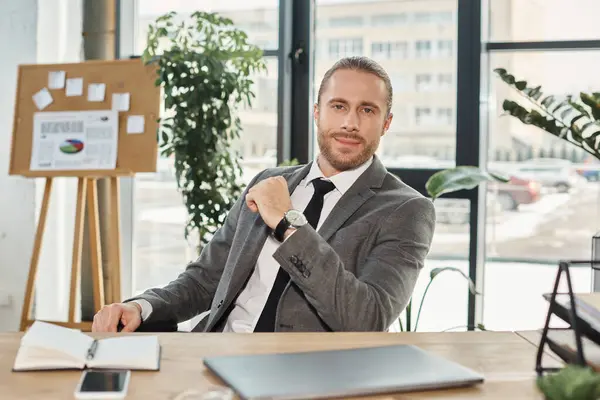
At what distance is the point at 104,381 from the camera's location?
3.61ft

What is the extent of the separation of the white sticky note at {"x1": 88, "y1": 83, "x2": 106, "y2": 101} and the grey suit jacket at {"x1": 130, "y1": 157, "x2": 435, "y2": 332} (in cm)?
169

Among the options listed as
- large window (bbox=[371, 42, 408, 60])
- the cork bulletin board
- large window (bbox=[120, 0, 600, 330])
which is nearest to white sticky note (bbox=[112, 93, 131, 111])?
the cork bulletin board

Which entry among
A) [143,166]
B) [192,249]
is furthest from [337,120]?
[192,249]

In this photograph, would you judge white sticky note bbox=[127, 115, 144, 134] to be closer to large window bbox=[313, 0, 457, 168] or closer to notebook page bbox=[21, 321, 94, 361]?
large window bbox=[313, 0, 457, 168]

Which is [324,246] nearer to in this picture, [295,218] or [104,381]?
[295,218]

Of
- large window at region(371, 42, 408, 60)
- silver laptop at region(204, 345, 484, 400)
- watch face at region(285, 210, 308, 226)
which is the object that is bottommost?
silver laptop at region(204, 345, 484, 400)

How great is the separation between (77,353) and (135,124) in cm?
248

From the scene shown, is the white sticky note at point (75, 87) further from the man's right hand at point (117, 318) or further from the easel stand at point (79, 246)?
the man's right hand at point (117, 318)

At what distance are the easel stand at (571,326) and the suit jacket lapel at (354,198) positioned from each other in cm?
76

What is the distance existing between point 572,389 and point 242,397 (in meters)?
0.43

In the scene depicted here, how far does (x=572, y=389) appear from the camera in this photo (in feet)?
2.68

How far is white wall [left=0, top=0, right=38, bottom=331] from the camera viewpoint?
3.80 m

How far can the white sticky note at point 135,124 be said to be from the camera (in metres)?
3.55

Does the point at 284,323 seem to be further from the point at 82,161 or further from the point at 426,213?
the point at 82,161
